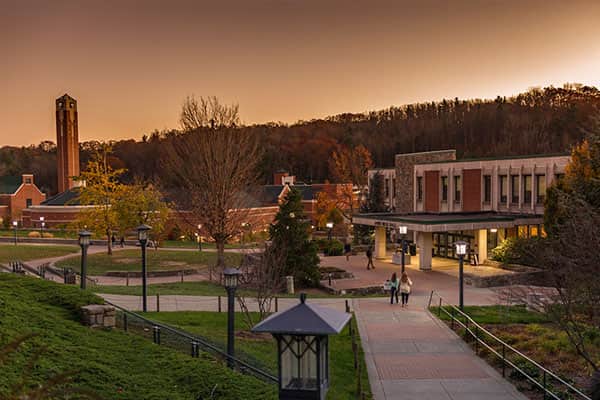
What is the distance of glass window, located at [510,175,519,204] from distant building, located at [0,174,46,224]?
70.7 meters

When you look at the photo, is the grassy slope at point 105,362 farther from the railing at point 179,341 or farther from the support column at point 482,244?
the support column at point 482,244

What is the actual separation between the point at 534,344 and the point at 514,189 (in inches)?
954

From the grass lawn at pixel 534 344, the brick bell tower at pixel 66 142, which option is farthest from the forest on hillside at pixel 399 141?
the grass lawn at pixel 534 344

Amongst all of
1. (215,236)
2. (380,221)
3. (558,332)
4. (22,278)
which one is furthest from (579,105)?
(22,278)

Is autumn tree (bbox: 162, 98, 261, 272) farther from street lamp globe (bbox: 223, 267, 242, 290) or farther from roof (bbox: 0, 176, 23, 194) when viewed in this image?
roof (bbox: 0, 176, 23, 194)

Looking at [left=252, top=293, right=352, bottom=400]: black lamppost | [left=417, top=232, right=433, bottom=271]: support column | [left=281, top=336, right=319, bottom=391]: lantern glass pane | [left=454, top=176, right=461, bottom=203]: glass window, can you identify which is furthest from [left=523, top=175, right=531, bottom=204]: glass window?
[left=281, top=336, right=319, bottom=391]: lantern glass pane

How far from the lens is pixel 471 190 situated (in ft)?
140

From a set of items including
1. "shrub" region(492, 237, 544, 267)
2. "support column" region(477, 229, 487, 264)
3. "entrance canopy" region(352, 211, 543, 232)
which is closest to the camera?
"shrub" region(492, 237, 544, 267)

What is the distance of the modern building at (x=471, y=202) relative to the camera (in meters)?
36.0

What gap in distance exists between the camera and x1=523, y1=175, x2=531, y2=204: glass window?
38594 mm

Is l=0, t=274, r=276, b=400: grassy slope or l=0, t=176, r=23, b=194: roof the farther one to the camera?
l=0, t=176, r=23, b=194: roof

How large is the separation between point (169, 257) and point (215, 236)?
6.16 meters

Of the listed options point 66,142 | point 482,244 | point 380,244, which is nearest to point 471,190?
point 482,244

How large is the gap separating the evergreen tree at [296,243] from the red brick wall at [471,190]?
16.1 m
